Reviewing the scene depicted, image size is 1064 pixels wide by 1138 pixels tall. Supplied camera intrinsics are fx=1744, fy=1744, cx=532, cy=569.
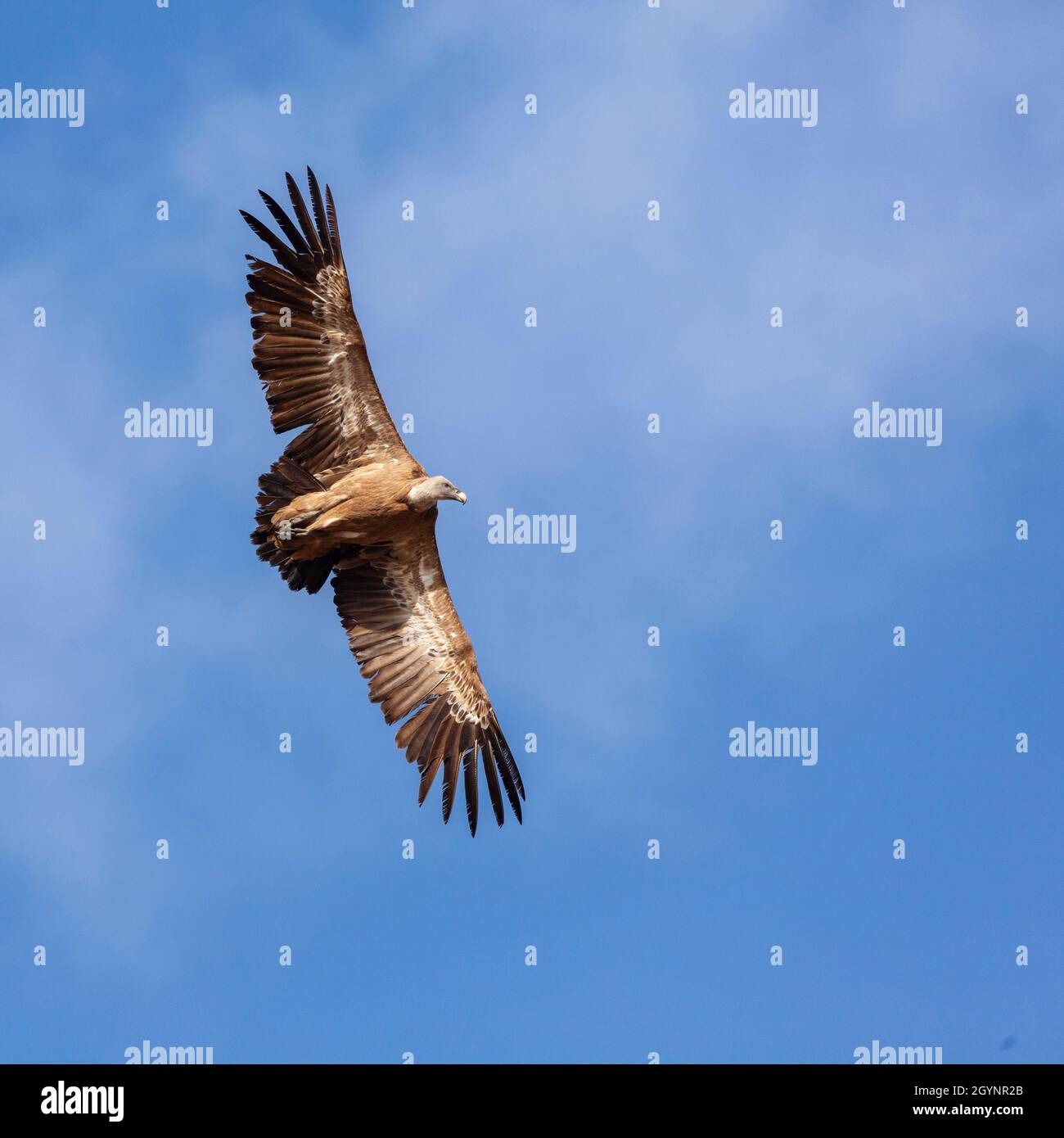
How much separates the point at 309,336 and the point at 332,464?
4.50 ft

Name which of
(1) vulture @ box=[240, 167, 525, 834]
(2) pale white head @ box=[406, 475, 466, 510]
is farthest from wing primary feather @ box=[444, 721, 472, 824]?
(2) pale white head @ box=[406, 475, 466, 510]

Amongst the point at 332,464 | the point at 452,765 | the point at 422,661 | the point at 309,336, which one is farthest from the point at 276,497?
the point at 452,765

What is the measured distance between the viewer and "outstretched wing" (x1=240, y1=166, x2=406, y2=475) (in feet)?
59.9

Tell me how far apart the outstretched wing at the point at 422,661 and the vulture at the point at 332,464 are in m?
0.02

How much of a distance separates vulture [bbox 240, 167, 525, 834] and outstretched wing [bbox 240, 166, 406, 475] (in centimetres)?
1

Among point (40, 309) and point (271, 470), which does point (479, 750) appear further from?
point (40, 309)

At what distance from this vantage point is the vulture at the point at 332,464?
59.7ft

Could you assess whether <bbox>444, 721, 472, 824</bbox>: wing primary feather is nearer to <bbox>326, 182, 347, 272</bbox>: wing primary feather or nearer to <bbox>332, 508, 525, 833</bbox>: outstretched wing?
<bbox>332, 508, 525, 833</bbox>: outstretched wing

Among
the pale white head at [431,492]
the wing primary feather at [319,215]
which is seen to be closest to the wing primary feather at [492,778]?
the pale white head at [431,492]

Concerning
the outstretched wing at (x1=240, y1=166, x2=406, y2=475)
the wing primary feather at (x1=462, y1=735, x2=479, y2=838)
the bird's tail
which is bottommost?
the wing primary feather at (x1=462, y1=735, x2=479, y2=838)

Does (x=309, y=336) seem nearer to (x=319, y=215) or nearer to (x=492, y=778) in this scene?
(x=319, y=215)

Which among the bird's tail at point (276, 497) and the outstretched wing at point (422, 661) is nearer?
the bird's tail at point (276, 497)

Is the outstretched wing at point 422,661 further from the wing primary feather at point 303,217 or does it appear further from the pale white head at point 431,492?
the wing primary feather at point 303,217
